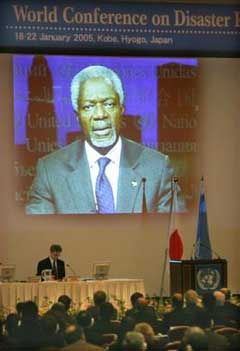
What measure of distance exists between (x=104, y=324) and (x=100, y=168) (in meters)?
5.54

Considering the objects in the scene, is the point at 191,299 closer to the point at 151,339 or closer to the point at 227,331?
the point at 227,331

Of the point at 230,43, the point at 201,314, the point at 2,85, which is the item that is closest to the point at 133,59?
the point at 2,85

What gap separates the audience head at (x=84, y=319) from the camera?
2920 millimetres

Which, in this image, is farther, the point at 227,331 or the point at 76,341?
the point at 227,331

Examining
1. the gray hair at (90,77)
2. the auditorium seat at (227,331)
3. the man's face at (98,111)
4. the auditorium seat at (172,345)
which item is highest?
the gray hair at (90,77)

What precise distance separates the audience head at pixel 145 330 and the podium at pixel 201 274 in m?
4.30

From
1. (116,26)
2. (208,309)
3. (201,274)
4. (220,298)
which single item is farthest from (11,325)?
(201,274)

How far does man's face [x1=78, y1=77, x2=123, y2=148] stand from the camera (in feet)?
28.0

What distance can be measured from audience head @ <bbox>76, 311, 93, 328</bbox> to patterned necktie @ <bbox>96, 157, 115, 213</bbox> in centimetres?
534

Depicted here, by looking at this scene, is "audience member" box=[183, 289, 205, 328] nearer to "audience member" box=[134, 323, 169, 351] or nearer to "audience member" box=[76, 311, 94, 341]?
"audience member" box=[134, 323, 169, 351]

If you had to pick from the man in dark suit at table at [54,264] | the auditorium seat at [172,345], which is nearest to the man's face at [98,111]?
the man in dark suit at table at [54,264]

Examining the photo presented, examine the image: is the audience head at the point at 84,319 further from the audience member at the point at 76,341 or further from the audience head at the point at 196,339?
the audience head at the point at 196,339

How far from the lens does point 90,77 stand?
336 inches

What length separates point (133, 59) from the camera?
27.8 feet
